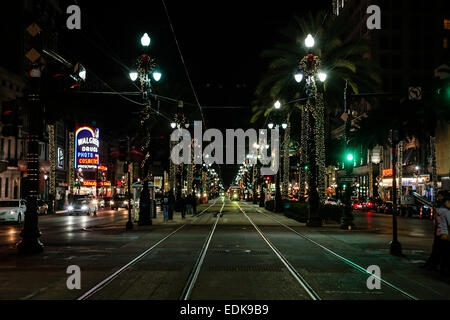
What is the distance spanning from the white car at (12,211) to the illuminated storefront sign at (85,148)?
37599 millimetres

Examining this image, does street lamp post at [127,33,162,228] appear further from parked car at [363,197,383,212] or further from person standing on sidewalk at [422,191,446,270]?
parked car at [363,197,383,212]

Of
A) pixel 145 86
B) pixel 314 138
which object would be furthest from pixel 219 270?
pixel 314 138

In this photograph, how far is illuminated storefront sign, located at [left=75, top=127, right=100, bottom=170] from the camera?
76.6 m

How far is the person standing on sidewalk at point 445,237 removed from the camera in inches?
539

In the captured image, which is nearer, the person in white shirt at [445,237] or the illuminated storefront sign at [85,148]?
the person in white shirt at [445,237]

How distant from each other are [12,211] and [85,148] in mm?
39629

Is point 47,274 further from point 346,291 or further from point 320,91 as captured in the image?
point 320,91

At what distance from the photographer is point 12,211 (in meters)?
37.8

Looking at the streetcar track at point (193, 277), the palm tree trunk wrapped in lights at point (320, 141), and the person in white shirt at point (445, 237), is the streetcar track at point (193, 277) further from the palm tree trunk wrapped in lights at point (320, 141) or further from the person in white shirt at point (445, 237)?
the palm tree trunk wrapped in lights at point (320, 141)

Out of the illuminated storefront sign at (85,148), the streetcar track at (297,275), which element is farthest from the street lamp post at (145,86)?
the illuminated storefront sign at (85,148)

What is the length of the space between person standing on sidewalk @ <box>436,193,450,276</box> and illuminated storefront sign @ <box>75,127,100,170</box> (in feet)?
218

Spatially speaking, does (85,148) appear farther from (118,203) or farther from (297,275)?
(297,275)

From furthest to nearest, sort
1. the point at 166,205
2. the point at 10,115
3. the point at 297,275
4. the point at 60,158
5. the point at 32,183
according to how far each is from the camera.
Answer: the point at 60,158 → the point at 166,205 → the point at 32,183 → the point at 10,115 → the point at 297,275

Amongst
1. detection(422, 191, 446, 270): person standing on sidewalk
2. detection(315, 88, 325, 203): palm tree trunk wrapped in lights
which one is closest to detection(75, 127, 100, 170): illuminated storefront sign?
detection(315, 88, 325, 203): palm tree trunk wrapped in lights
